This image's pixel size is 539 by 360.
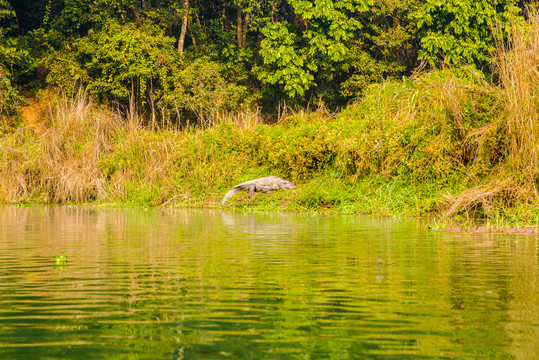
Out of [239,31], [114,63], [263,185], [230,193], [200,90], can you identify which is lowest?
[230,193]

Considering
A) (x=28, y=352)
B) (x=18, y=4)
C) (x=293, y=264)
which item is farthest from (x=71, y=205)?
(x=18, y=4)

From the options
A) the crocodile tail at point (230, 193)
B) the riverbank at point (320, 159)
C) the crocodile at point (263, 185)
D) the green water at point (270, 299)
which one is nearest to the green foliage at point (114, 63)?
the riverbank at point (320, 159)

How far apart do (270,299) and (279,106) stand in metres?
18.6

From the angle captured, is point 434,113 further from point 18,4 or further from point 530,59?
point 18,4

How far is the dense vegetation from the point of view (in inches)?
549

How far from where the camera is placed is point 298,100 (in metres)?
34.4

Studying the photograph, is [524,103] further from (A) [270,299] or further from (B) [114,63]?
(B) [114,63]

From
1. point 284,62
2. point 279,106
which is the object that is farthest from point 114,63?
point 279,106

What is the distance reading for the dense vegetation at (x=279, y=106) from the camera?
45.8 ft

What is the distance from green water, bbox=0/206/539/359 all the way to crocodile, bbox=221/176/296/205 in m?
9.47

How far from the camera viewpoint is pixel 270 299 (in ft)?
15.5

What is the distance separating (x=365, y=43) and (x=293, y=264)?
30.8m

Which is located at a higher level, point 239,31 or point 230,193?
point 239,31

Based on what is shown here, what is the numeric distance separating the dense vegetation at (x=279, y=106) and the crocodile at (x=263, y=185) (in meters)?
0.34
